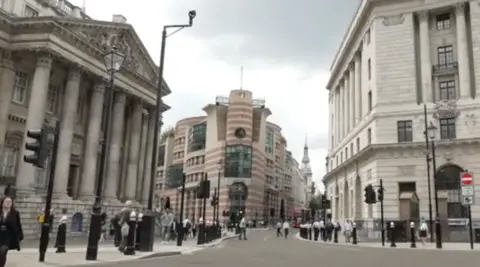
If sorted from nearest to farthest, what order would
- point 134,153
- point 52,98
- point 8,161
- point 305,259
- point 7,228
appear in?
point 7,228, point 305,259, point 8,161, point 52,98, point 134,153

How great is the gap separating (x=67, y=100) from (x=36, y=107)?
343 centimetres

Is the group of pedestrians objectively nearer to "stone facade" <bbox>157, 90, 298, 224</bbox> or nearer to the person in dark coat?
the person in dark coat

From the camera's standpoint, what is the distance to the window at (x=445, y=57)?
4450 centimetres

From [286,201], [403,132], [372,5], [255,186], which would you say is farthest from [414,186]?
[286,201]

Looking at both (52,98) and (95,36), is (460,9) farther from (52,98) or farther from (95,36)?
(52,98)

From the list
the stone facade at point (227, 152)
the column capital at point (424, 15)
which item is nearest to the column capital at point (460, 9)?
the column capital at point (424, 15)

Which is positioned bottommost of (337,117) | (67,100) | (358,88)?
(67,100)

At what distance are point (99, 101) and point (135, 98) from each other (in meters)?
5.81

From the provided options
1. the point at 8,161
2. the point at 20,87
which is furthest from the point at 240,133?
the point at 8,161

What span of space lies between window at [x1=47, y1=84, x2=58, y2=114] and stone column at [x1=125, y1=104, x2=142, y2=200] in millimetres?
8947

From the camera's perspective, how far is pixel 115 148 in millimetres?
38719

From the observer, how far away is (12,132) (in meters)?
31.5

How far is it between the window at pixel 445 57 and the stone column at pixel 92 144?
31396 millimetres

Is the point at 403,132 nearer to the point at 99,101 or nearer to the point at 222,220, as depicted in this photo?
the point at 99,101
